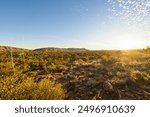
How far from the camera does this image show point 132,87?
11.2m

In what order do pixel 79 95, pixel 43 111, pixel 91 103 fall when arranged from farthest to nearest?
pixel 79 95 < pixel 91 103 < pixel 43 111

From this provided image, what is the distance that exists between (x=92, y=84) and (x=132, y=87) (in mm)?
1863

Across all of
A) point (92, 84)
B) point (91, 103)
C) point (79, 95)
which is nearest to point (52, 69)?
point (92, 84)

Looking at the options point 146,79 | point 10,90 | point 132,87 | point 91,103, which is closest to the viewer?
point 91,103

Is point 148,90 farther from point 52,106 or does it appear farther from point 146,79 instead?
point 52,106

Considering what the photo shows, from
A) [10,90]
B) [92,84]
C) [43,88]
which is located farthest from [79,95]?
[10,90]

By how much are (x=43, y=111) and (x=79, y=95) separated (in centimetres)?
454

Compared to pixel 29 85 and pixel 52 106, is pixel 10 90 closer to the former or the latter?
pixel 29 85

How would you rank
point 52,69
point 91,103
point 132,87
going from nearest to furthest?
1. point 91,103
2. point 132,87
3. point 52,69

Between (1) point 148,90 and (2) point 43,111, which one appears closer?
(2) point 43,111

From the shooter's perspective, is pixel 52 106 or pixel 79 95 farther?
pixel 79 95

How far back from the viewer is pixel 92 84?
11750mm

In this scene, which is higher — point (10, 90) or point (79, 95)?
point (10, 90)

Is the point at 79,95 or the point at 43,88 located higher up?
the point at 43,88
